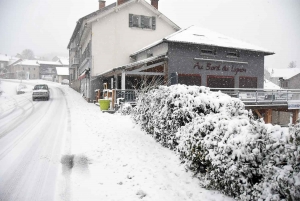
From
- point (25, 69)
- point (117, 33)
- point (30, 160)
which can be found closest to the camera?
point (30, 160)

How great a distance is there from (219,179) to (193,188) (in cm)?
65

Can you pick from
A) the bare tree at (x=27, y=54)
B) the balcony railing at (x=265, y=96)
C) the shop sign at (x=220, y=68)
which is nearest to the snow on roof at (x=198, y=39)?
the shop sign at (x=220, y=68)

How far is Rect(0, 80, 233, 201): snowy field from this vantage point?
3822 millimetres

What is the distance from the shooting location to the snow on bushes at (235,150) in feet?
8.91

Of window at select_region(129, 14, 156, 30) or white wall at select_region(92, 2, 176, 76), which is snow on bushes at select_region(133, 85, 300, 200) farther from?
window at select_region(129, 14, 156, 30)

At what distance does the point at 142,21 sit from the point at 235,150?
72.6 ft

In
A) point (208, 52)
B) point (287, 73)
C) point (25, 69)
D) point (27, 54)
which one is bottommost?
point (208, 52)

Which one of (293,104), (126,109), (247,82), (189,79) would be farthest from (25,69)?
(293,104)

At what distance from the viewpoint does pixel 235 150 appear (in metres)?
3.36

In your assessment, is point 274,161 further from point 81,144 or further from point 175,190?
point 81,144

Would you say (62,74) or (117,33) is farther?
(62,74)

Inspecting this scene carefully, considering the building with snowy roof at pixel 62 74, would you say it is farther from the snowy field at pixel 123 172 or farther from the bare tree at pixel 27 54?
the bare tree at pixel 27 54

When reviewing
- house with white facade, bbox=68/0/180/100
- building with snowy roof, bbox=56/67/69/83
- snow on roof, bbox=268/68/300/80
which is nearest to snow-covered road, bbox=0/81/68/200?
house with white facade, bbox=68/0/180/100

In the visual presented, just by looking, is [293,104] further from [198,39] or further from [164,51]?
[164,51]
